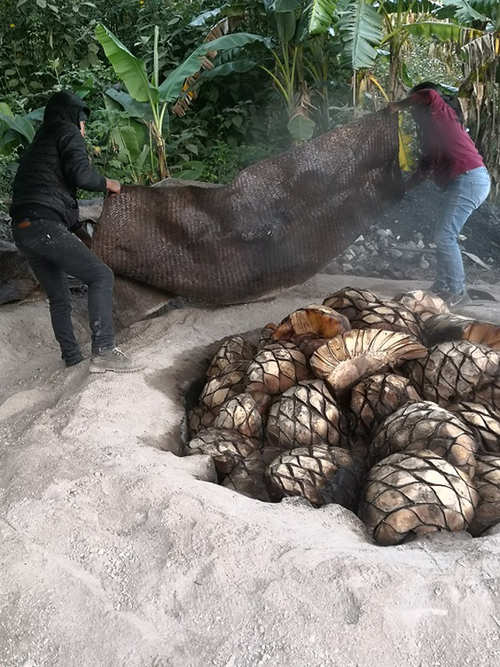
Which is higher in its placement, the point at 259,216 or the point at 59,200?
the point at 59,200

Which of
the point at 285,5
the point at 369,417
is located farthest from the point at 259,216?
the point at 285,5

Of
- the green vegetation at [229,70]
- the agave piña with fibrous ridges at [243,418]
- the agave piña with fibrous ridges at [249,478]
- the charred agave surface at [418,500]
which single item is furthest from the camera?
the green vegetation at [229,70]

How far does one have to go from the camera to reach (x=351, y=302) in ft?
10.8

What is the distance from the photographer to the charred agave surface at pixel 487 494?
2.07 m

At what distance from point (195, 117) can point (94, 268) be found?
6787 millimetres

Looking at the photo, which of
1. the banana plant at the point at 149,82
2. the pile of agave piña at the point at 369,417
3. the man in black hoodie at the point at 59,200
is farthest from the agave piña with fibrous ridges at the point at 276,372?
the banana plant at the point at 149,82

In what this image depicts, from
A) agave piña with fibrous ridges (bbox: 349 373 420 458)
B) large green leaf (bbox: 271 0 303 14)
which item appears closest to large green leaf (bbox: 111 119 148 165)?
large green leaf (bbox: 271 0 303 14)

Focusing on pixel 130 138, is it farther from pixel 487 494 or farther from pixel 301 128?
pixel 487 494

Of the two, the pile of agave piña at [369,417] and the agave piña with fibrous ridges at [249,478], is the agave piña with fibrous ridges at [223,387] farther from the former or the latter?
the agave piña with fibrous ridges at [249,478]

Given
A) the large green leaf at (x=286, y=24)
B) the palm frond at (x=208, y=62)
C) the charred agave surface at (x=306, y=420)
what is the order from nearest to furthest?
the charred agave surface at (x=306, y=420) < the large green leaf at (x=286, y=24) < the palm frond at (x=208, y=62)

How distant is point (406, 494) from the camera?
202 cm

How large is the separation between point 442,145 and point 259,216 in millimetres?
1486

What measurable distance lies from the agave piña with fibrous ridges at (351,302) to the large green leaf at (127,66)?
3689mm

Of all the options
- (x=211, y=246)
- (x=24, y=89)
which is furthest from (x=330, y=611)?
(x=24, y=89)
